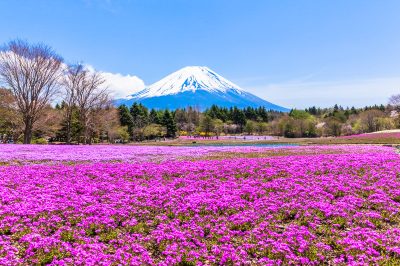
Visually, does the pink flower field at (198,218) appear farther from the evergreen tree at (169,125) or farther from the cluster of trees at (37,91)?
the evergreen tree at (169,125)

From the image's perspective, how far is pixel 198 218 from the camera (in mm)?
10289

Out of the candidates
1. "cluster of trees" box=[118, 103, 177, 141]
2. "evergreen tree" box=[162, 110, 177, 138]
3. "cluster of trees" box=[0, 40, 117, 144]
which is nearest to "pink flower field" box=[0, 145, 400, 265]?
"cluster of trees" box=[0, 40, 117, 144]

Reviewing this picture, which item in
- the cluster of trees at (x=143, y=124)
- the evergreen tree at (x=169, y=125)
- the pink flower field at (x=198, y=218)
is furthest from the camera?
the evergreen tree at (x=169, y=125)

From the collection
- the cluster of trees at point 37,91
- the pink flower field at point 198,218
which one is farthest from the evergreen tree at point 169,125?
the pink flower field at point 198,218

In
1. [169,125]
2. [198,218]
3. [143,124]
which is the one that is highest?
[143,124]

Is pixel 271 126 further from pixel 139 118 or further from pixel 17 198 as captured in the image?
pixel 17 198

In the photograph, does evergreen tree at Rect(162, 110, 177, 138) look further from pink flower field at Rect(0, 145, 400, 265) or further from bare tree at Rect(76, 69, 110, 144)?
pink flower field at Rect(0, 145, 400, 265)

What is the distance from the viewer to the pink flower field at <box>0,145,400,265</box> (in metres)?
7.54

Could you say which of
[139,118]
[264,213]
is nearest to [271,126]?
[139,118]

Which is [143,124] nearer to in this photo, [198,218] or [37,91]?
[37,91]

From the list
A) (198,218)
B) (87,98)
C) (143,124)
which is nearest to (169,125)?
(143,124)

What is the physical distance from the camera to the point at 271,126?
138500 millimetres

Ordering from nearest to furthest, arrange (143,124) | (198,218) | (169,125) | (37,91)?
(198,218), (37,91), (143,124), (169,125)

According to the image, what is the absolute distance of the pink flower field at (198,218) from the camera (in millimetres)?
7539
